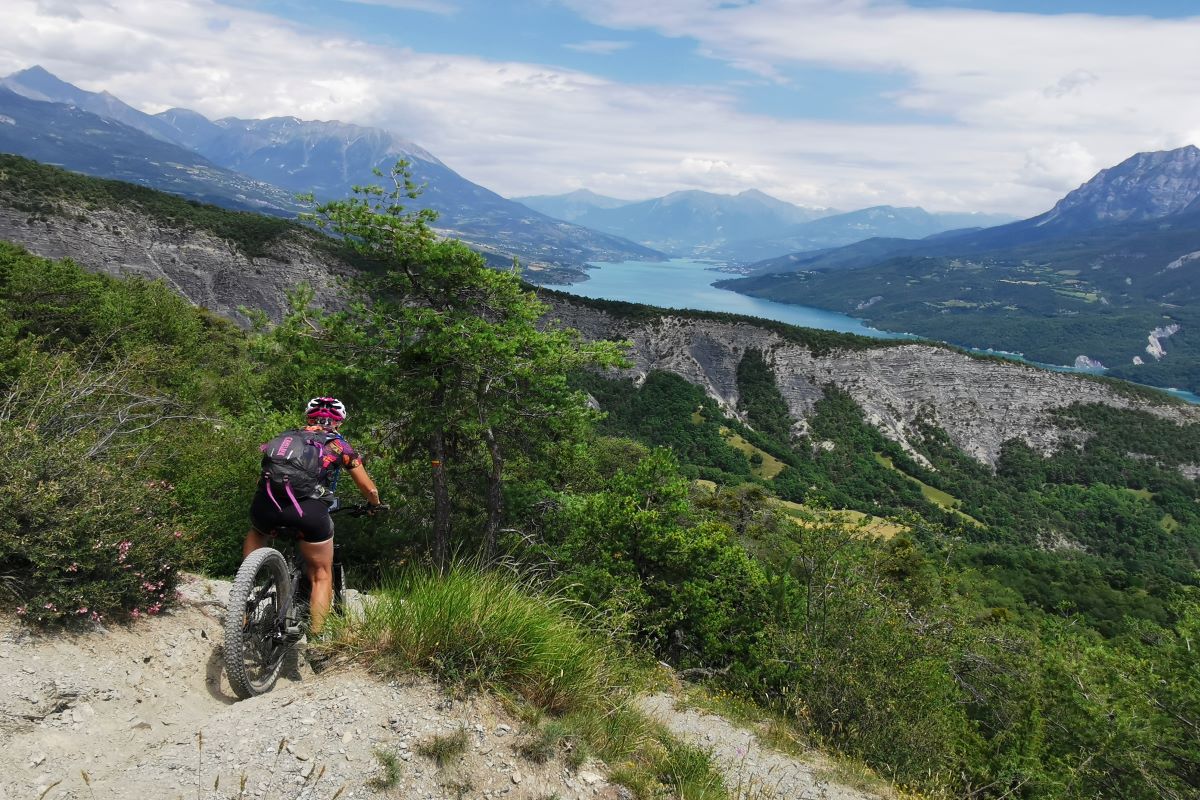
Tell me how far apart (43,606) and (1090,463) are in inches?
4349

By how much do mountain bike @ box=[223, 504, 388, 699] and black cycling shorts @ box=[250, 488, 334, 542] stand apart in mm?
68

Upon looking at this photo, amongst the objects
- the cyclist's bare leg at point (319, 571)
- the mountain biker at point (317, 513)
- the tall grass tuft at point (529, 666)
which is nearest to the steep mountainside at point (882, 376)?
the mountain biker at point (317, 513)

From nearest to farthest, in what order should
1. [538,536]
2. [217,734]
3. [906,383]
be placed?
[217,734]
[538,536]
[906,383]

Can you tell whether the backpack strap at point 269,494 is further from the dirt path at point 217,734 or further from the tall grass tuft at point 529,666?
the dirt path at point 217,734

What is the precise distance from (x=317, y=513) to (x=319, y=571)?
0.50 metres

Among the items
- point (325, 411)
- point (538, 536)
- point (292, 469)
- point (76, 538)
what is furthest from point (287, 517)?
point (538, 536)

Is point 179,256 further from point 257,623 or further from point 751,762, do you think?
point 751,762

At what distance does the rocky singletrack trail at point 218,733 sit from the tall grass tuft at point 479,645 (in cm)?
15

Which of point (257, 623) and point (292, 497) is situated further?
point (292, 497)

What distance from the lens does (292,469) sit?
464cm

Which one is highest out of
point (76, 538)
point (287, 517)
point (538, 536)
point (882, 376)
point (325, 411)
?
point (325, 411)

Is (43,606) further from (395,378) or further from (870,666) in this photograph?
(870,666)

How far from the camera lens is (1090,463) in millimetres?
85938

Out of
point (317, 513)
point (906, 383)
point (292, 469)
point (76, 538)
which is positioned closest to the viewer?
point (76, 538)
